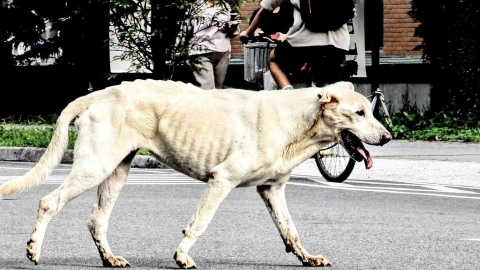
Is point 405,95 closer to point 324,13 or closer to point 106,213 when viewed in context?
point 324,13

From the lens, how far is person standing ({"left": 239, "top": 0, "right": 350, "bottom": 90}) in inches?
452

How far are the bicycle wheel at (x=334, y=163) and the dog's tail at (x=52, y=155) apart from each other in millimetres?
4841

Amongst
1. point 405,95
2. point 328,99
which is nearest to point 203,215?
point 328,99

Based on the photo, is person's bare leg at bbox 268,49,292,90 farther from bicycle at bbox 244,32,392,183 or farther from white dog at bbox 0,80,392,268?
white dog at bbox 0,80,392,268

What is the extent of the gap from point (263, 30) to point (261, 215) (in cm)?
391

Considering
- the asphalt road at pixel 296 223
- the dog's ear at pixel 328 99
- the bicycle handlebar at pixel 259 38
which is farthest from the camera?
the bicycle handlebar at pixel 259 38

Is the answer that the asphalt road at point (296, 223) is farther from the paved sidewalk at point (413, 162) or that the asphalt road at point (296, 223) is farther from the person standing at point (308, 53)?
the person standing at point (308, 53)

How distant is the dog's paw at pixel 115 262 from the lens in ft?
22.6

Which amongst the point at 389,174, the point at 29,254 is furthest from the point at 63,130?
the point at 389,174

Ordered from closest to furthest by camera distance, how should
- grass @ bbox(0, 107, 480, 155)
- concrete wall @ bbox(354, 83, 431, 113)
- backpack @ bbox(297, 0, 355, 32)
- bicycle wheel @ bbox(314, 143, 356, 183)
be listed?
backpack @ bbox(297, 0, 355, 32) < bicycle wheel @ bbox(314, 143, 356, 183) < grass @ bbox(0, 107, 480, 155) < concrete wall @ bbox(354, 83, 431, 113)

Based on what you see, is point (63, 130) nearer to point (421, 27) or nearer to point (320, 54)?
point (320, 54)

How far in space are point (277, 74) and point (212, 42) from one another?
3.22 metres

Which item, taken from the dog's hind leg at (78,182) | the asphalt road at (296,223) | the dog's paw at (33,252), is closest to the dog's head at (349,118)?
the asphalt road at (296,223)

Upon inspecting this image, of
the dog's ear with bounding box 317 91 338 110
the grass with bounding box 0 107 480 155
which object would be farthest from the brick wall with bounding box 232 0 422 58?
the dog's ear with bounding box 317 91 338 110
